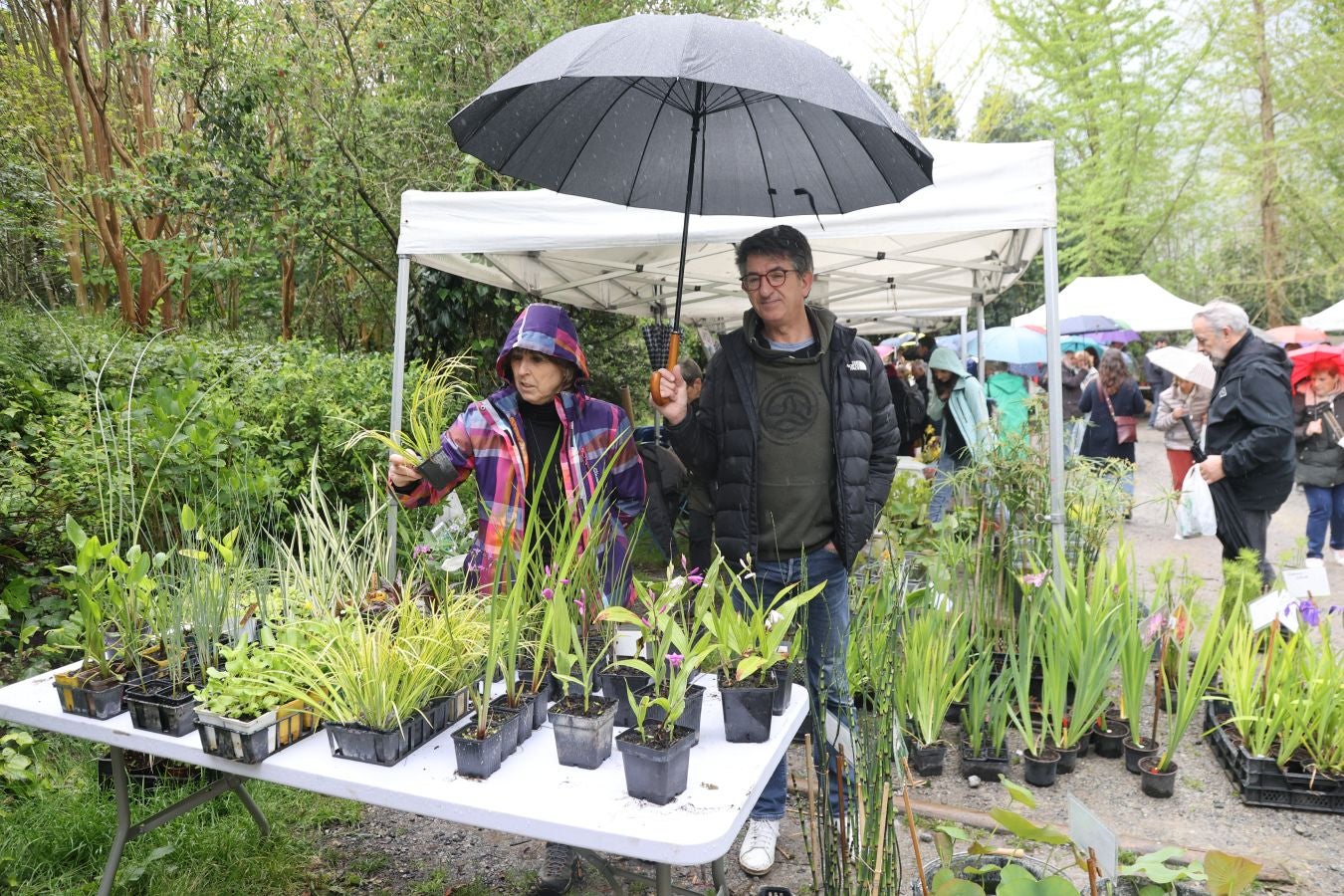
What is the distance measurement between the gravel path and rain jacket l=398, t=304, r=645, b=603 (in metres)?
0.95

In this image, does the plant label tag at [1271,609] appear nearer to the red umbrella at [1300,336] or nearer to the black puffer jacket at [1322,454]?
the black puffer jacket at [1322,454]

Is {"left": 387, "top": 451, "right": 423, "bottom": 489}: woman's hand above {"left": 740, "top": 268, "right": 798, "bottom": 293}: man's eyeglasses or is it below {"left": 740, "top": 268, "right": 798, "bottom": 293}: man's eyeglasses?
below

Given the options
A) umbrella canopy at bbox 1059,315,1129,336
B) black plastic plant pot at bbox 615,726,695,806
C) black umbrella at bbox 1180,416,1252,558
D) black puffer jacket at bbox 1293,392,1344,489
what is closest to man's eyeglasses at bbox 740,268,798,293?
black plastic plant pot at bbox 615,726,695,806

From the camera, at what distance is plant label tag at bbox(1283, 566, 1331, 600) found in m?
3.00

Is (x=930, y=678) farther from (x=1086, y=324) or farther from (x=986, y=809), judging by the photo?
(x=1086, y=324)

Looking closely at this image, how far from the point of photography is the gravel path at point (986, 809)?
2611mm

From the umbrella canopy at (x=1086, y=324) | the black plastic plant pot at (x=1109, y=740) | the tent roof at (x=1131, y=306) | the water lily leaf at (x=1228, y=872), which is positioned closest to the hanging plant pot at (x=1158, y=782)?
→ the black plastic plant pot at (x=1109, y=740)

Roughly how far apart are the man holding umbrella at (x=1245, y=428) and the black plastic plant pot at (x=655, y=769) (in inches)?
139

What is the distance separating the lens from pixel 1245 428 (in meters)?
4.02

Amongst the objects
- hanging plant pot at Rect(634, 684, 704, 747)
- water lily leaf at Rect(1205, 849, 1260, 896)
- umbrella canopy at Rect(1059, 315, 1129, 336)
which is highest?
umbrella canopy at Rect(1059, 315, 1129, 336)

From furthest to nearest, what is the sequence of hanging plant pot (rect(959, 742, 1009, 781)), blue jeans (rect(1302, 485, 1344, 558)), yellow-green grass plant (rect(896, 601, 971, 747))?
Answer: blue jeans (rect(1302, 485, 1344, 558)) < hanging plant pot (rect(959, 742, 1009, 781)) < yellow-green grass plant (rect(896, 601, 971, 747))

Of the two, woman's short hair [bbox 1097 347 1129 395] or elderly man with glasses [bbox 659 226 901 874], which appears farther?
woman's short hair [bbox 1097 347 1129 395]

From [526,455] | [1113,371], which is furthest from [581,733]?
[1113,371]

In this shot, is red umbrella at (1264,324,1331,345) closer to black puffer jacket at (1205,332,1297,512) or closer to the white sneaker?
black puffer jacket at (1205,332,1297,512)
